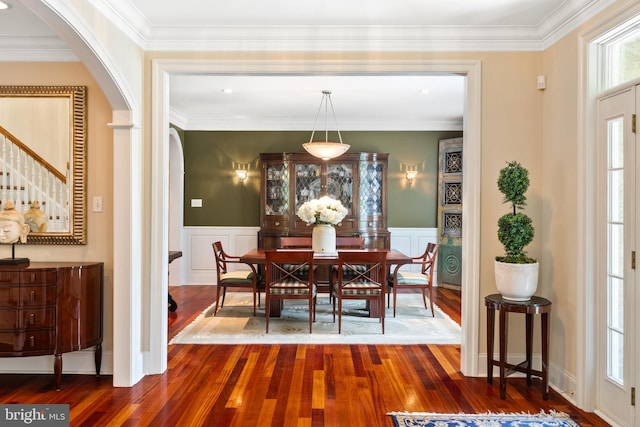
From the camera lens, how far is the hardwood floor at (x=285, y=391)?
106 inches

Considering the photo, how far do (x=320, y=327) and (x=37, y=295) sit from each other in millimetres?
2678

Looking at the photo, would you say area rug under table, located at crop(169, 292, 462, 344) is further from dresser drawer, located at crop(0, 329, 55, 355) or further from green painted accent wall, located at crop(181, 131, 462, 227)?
green painted accent wall, located at crop(181, 131, 462, 227)

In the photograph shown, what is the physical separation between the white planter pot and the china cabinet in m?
3.81

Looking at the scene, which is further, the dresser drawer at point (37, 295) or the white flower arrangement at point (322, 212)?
the white flower arrangement at point (322, 212)

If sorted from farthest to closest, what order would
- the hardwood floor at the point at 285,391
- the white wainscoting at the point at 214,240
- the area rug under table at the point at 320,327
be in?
the white wainscoting at the point at 214,240, the area rug under table at the point at 320,327, the hardwood floor at the point at 285,391

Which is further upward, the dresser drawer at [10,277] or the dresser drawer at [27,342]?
the dresser drawer at [10,277]

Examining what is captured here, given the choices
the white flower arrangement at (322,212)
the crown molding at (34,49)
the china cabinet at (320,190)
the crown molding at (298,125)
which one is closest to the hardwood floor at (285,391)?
the white flower arrangement at (322,212)

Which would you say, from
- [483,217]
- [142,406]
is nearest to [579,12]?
[483,217]

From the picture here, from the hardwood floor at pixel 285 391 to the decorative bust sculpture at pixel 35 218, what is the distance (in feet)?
3.64

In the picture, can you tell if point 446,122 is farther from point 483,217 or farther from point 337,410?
point 337,410

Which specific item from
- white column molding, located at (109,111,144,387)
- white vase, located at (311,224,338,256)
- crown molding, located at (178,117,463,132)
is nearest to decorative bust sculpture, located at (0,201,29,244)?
white column molding, located at (109,111,144,387)

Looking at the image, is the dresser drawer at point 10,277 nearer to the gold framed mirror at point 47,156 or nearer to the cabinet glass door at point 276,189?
the gold framed mirror at point 47,156

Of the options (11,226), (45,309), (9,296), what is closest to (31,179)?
(11,226)

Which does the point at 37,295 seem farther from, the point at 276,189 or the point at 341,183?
the point at 341,183
